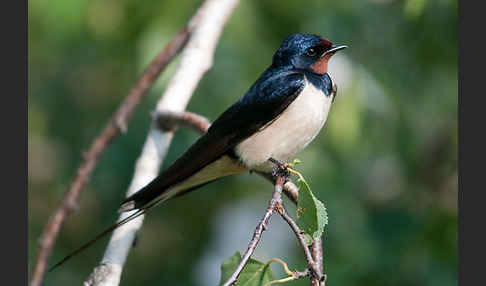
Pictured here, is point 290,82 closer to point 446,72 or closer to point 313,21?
point 313,21

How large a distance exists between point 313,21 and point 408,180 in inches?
51.9

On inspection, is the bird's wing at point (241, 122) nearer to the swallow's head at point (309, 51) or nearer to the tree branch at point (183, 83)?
the swallow's head at point (309, 51)

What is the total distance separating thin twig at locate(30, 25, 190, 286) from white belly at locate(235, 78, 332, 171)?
0.72 metres

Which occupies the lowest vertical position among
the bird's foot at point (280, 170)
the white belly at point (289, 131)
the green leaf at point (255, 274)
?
the green leaf at point (255, 274)

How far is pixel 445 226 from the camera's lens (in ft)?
10.8

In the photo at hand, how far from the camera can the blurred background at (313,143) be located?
3.14m

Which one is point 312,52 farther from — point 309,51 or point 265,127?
point 265,127

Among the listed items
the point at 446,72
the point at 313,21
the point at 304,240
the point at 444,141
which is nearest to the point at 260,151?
the point at 304,240

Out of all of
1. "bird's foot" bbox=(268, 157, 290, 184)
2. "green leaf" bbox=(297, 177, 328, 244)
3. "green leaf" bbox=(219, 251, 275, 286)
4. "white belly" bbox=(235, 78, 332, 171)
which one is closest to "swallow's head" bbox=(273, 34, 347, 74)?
"white belly" bbox=(235, 78, 332, 171)

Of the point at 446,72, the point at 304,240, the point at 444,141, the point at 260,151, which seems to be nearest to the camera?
the point at 304,240

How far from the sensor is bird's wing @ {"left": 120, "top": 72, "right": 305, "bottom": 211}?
2.18m

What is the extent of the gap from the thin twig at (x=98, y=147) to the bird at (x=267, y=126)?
51 cm

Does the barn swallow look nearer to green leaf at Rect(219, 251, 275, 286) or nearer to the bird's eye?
the bird's eye

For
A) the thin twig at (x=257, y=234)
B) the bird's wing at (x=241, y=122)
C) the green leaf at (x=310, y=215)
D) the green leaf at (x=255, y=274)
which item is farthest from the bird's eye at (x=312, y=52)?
the green leaf at (x=255, y=274)
